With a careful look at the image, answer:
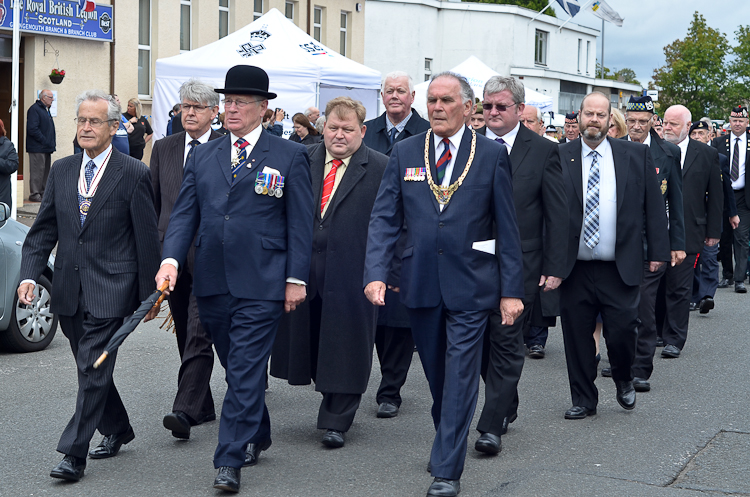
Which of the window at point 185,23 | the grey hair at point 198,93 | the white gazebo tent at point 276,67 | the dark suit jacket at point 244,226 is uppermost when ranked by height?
the window at point 185,23

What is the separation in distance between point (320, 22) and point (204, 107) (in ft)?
82.4

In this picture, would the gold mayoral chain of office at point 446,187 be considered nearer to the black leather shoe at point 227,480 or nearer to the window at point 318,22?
the black leather shoe at point 227,480

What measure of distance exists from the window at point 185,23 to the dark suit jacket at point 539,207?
20.5 metres

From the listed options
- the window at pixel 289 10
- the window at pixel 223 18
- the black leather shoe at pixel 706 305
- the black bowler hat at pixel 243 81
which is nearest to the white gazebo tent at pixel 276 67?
the window at pixel 223 18

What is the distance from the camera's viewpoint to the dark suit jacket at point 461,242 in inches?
204

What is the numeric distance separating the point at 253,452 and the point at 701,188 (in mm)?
6080

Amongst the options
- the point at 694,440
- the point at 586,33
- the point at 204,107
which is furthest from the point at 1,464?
the point at 586,33

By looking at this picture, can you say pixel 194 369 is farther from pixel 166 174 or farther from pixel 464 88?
pixel 464 88

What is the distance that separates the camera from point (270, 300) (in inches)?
207

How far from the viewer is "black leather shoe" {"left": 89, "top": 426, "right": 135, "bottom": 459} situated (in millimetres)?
5688

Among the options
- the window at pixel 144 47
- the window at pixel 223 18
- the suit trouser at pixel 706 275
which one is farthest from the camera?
the window at pixel 223 18

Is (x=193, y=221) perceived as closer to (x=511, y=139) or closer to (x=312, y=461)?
(x=312, y=461)

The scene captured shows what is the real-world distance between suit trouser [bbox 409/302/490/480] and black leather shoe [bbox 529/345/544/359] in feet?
12.5

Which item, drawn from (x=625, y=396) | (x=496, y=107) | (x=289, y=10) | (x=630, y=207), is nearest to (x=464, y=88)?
(x=496, y=107)
